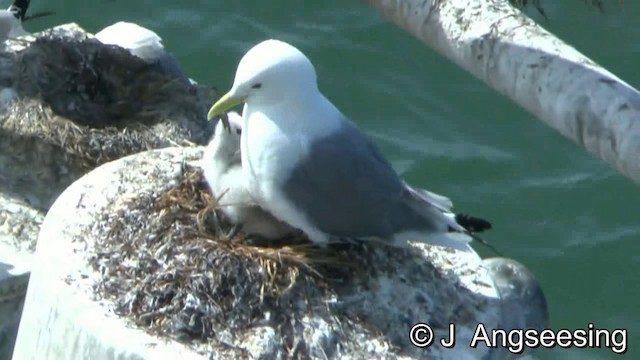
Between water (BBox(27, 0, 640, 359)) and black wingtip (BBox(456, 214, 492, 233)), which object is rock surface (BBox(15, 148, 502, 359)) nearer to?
black wingtip (BBox(456, 214, 492, 233))

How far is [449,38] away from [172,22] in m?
4.70

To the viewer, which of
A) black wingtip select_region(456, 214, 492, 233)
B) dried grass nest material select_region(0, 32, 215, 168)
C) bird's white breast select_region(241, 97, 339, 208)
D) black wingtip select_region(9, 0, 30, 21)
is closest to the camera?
bird's white breast select_region(241, 97, 339, 208)

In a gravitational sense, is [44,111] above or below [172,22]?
above

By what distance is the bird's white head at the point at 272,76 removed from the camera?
410cm

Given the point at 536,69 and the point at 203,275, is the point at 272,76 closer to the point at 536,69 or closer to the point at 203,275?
the point at 203,275

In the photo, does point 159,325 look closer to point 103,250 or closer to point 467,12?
point 103,250

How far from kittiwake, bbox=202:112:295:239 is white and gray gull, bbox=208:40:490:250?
0.05m

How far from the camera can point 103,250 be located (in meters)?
4.16

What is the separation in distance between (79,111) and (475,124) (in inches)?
109

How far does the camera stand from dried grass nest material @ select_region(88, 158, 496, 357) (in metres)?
3.95

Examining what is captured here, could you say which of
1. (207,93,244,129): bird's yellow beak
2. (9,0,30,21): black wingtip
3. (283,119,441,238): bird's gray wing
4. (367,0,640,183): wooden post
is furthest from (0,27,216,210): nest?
(367,0,640,183): wooden post

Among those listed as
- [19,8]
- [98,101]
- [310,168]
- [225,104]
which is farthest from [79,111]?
[310,168]

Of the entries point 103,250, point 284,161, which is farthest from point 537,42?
point 103,250

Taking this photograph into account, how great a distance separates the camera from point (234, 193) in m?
4.22
